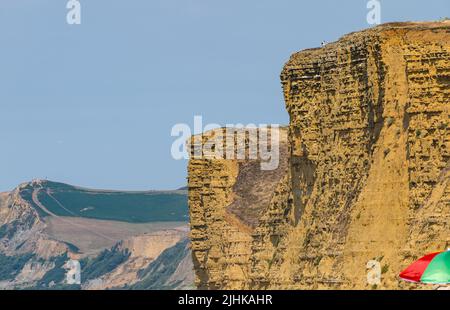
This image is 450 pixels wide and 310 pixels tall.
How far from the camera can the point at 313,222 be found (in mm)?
95125

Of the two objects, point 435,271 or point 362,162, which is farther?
point 362,162

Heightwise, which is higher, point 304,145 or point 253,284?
point 304,145

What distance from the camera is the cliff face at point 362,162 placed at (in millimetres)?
83625

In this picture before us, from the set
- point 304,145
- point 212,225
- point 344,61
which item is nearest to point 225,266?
point 212,225

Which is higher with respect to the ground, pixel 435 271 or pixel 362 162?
pixel 435 271

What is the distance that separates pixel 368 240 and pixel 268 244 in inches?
779

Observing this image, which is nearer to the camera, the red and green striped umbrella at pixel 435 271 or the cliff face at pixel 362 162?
the red and green striped umbrella at pixel 435 271

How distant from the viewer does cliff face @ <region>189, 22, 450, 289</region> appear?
3292 inches

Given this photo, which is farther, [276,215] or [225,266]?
[225,266]

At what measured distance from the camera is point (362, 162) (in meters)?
89.4

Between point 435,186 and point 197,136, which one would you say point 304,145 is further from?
point 197,136

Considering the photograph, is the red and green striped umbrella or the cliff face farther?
the cliff face
